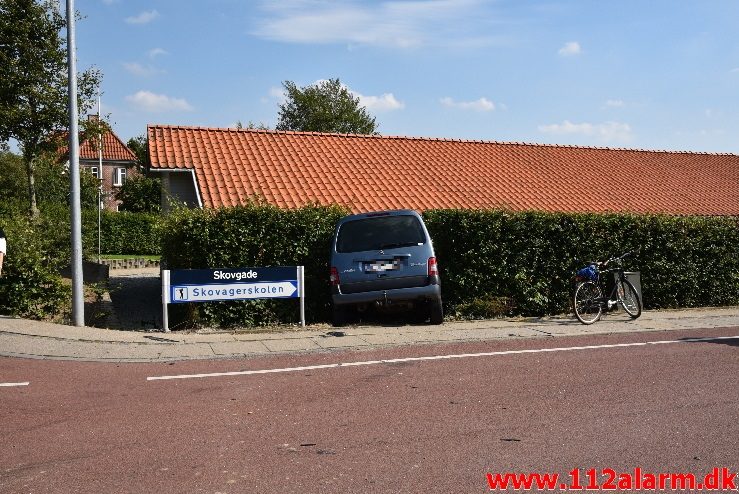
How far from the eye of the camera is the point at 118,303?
59.1ft

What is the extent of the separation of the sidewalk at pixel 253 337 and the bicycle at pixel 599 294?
9.3 inches

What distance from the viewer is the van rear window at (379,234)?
1165 cm

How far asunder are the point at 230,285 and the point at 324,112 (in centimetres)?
5074

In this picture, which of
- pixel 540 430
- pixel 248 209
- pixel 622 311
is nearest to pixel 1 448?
pixel 540 430

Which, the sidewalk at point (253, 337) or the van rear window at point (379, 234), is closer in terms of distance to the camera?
the sidewalk at point (253, 337)

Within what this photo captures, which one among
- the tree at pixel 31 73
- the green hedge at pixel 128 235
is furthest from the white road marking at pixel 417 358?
the green hedge at pixel 128 235

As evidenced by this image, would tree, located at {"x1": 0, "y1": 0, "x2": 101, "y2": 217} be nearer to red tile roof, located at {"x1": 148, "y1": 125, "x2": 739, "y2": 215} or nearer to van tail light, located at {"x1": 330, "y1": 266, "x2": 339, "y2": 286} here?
red tile roof, located at {"x1": 148, "y1": 125, "x2": 739, "y2": 215}

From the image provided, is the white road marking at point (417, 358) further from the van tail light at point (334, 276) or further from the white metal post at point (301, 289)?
the white metal post at point (301, 289)

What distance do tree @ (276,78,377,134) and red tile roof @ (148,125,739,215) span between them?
36011 millimetres

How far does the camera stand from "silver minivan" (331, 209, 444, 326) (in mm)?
11531

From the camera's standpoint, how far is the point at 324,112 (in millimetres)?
60781

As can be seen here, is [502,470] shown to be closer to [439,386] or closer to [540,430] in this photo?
[540,430]

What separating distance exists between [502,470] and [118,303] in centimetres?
1512

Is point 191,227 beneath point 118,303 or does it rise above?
above
